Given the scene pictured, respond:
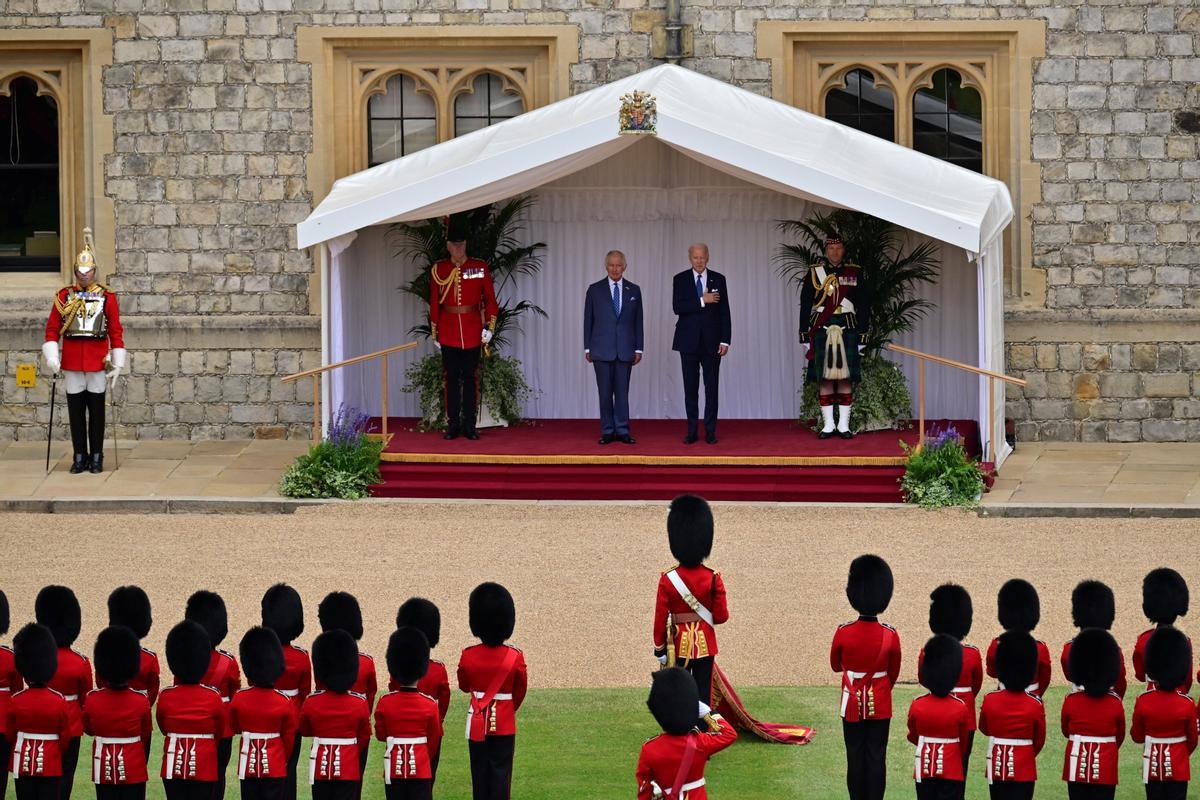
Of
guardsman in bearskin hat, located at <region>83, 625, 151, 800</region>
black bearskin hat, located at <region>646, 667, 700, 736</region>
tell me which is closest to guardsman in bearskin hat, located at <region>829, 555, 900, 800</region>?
black bearskin hat, located at <region>646, 667, 700, 736</region>

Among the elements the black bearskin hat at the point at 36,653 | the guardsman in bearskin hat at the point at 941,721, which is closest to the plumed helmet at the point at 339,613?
the black bearskin hat at the point at 36,653

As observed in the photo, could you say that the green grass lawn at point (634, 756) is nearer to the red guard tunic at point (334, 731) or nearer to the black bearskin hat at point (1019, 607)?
the black bearskin hat at point (1019, 607)

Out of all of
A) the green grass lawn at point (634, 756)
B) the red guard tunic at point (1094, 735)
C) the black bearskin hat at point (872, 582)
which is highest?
the black bearskin hat at point (872, 582)

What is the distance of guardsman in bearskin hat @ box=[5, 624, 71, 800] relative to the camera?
7328 mm

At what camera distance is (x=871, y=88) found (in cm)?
1695

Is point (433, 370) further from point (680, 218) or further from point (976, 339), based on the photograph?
point (976, 339)

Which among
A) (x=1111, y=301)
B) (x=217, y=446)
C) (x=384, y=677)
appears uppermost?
(x=1111, y=301)

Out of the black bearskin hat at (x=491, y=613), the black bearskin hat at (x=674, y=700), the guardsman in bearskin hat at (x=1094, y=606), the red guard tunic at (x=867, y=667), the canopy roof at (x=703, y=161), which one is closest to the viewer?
the black bearskin hat at (x=674, y=700)

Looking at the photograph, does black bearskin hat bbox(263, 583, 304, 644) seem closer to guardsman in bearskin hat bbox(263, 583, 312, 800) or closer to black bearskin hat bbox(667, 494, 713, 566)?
guardsman in bearskin hat bbox(263, 583, 312, 800)

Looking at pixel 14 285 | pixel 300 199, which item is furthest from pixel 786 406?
pixel 14 285

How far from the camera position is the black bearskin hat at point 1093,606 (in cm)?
800

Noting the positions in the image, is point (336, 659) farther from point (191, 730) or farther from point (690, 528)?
point (690, 528)

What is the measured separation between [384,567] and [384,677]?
2237 mm

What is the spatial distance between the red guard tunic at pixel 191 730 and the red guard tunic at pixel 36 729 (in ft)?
1.30
